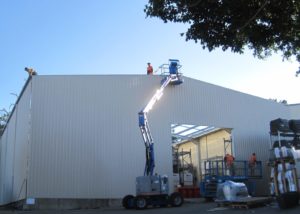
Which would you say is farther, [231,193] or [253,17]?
[231,193]

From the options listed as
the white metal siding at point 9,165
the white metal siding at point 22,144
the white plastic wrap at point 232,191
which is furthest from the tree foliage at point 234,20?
the white metal siding at point 9,165

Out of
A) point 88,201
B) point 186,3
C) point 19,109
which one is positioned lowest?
point 88,201

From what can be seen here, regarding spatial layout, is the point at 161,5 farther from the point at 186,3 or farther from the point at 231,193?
the point at 231,193

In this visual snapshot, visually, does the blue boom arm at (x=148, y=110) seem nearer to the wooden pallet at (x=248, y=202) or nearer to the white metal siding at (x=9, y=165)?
the wooden pallet at (x=248, y=202)

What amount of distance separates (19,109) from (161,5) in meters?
25.8

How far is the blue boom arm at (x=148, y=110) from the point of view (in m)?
24.5

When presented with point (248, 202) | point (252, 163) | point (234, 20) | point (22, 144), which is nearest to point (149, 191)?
point (248, 202)

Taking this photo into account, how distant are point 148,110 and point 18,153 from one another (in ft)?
37.2

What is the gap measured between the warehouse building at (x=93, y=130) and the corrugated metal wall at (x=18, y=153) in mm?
88

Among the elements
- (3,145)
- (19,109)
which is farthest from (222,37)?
(3,145)

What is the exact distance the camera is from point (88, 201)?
26.5 meters

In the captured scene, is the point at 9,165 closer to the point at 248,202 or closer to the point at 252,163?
the point at 252,163

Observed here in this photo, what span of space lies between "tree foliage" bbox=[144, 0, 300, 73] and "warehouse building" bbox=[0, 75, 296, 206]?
16952 millimetres

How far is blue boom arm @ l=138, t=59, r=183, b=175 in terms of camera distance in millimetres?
24469
